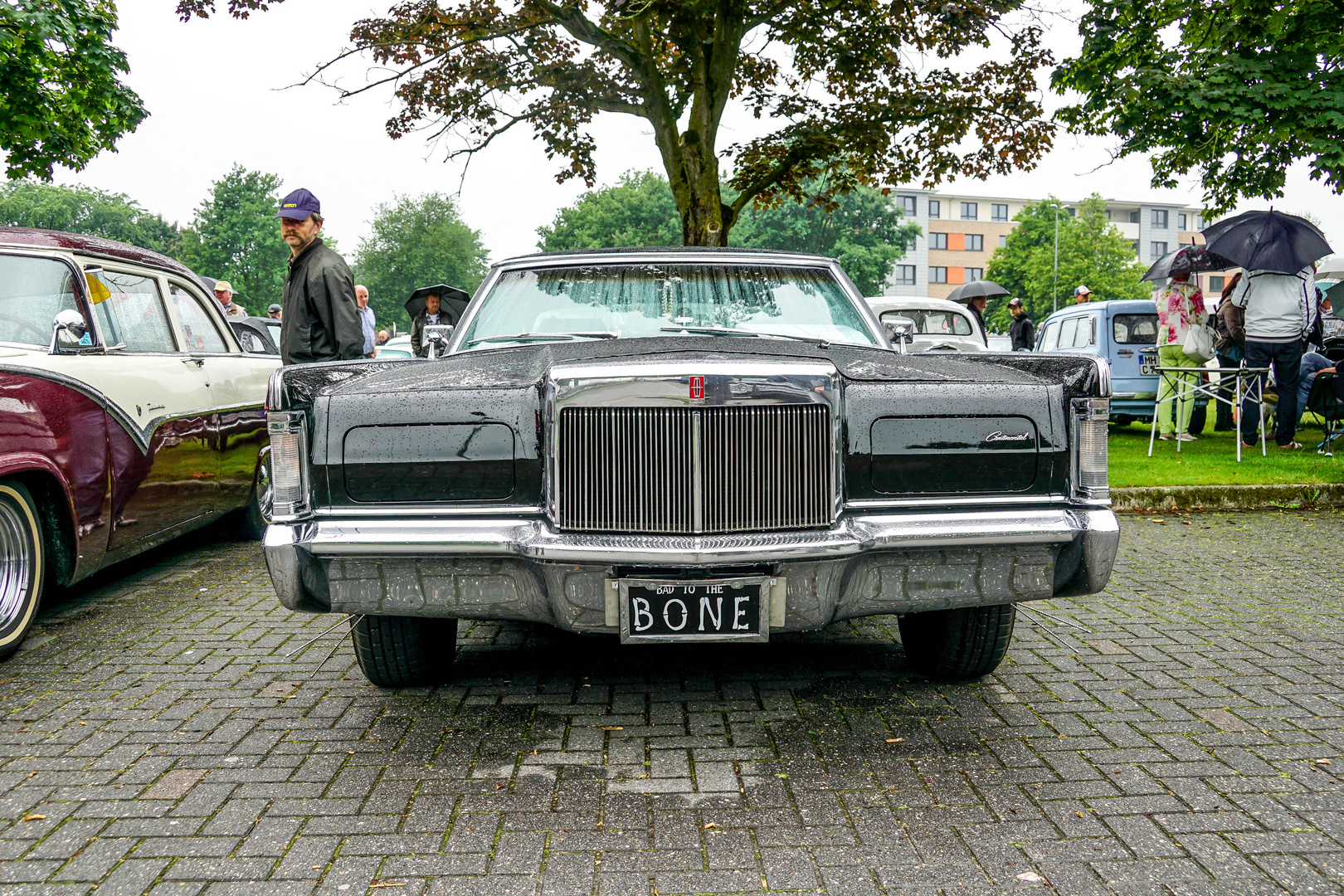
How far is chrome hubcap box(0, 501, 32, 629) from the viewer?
446 centimetres

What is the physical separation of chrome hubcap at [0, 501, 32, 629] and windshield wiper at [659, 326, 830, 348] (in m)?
3.02

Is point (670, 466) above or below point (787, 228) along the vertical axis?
below

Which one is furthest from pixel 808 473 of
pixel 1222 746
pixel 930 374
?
pixel 1222 746

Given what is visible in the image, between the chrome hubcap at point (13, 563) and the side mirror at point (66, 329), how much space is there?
89 centimetres

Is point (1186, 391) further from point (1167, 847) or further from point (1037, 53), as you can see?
point (1167, 847)

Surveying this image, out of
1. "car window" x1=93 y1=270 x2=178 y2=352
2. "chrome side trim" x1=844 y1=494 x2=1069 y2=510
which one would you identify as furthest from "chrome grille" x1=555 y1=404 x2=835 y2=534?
"car window" x1=93 y1=270 x2=178 y2=352

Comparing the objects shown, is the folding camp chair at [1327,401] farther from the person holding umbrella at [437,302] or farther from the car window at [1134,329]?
the person holding umbrella at [437,302]

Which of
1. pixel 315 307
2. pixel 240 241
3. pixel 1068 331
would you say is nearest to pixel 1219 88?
pixel 1068 331

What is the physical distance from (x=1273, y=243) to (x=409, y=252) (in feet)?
244

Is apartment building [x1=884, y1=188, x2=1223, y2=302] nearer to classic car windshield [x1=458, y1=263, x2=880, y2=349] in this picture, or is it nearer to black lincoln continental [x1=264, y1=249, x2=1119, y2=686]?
classic car windshield [x1=458, y1=263, x2=880, y2=349]

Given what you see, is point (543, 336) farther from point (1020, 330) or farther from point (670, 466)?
point (1020, 330)

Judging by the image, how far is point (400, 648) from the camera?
3.80 meters

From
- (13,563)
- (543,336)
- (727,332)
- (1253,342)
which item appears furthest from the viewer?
(1253,342)

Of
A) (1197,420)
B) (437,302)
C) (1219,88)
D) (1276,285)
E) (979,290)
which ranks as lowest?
(1197,420)
